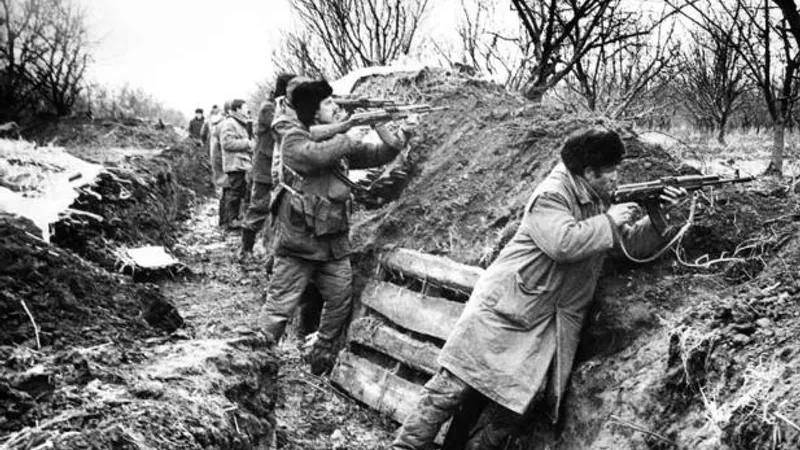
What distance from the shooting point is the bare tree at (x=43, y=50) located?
18719 millimetres

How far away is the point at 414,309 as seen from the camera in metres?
4.48

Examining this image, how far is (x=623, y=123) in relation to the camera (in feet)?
15.6

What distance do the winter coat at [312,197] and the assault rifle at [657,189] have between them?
2149 millimetres

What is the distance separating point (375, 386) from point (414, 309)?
585mm

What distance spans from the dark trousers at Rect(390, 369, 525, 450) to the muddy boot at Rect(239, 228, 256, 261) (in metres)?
5.30

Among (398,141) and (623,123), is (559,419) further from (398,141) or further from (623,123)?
(398,141)

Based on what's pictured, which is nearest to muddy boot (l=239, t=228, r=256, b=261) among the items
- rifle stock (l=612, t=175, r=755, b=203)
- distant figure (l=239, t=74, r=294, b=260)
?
distant figure (l=239, t=74, r=294, b=260)

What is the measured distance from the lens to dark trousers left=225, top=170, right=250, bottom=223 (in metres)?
9.64

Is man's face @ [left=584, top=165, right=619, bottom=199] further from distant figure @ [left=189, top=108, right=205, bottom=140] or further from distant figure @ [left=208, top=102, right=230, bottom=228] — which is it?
distant figure @ [left=189, top=108, right=205, bottom=140]

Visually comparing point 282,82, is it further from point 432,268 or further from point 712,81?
point 712,81

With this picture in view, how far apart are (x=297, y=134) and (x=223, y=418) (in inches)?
97.6

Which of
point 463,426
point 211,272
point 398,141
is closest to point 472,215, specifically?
point 398,141

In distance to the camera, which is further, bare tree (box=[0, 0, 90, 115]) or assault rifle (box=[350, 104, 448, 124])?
bare tree (box=[0, 0, 90, 115])

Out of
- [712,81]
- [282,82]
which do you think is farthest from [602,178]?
[712,81]
